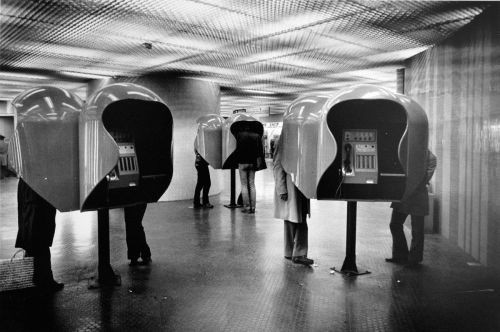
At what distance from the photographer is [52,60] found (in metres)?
7.56

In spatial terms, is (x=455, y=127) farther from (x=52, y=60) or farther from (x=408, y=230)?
(x=52, y=60)

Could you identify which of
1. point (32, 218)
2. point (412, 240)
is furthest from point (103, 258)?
point (412, 240)

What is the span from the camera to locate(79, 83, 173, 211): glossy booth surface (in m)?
3.61

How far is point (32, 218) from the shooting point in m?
3.93

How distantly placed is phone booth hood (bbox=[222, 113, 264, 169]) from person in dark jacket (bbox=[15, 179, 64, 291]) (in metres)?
4.69

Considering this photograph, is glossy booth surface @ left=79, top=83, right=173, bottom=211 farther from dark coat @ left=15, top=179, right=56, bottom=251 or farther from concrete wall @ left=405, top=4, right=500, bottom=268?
concrete wall @ left=405, top=4, right=500, bottom=268

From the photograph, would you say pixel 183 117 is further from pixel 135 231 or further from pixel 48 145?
pixel 48 145

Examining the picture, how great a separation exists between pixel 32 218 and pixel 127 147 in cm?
107

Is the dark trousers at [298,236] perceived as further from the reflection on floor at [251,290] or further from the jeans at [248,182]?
the jeans at [248,182]

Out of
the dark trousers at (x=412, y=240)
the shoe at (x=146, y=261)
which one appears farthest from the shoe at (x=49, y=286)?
the dark trousers at (x=412, y=240)

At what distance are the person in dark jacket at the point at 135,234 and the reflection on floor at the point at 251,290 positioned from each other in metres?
0.16

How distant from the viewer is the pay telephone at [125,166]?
419 centimetres

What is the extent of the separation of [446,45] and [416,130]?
7.97 ft

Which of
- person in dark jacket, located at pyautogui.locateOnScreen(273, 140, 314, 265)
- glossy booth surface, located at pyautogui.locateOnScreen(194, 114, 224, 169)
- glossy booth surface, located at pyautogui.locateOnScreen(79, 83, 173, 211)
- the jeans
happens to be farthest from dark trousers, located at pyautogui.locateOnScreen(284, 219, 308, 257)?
glossy booth surface, located at pyautogui.locateOnScreen(194, 114, 224, 169)
